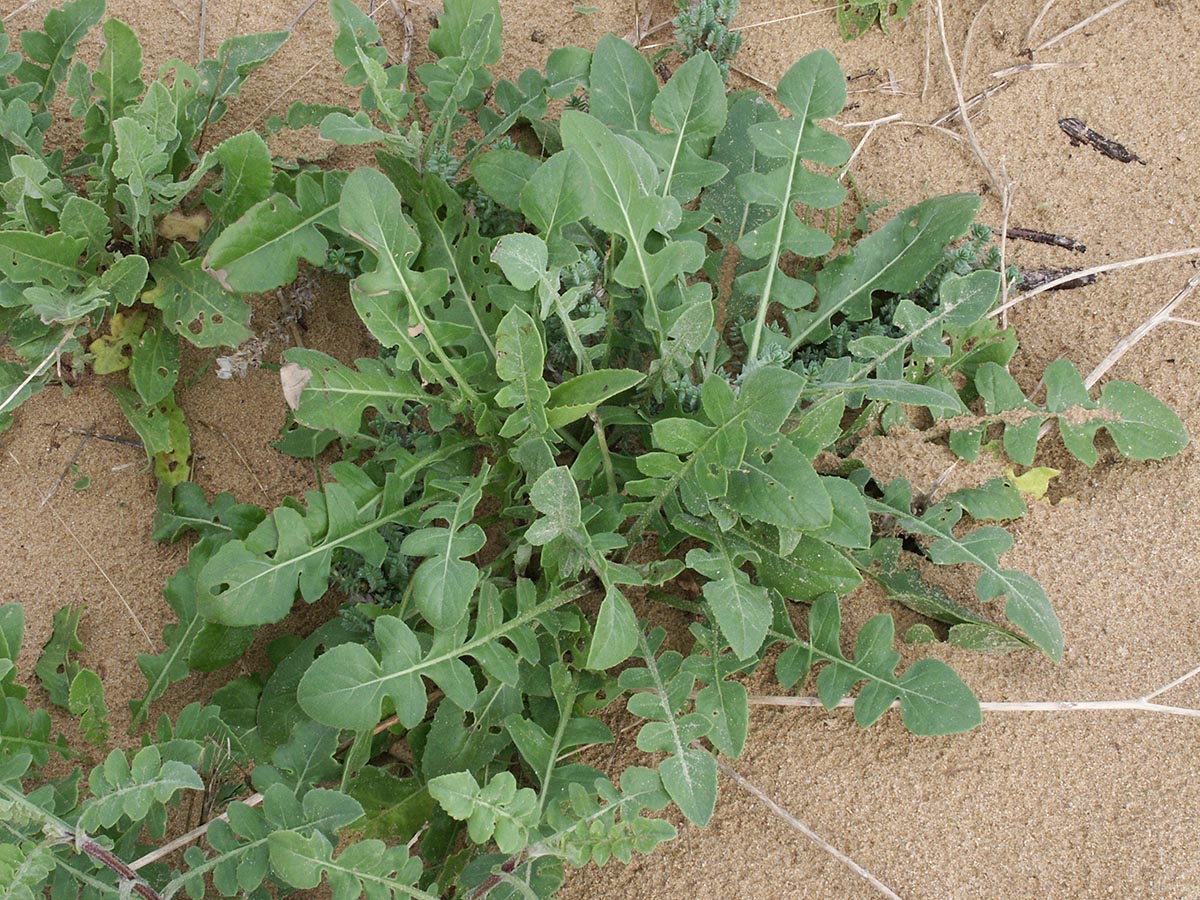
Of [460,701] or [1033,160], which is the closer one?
[460,701]

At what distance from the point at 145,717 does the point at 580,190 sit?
1.49 meters

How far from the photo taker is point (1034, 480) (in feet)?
8.85

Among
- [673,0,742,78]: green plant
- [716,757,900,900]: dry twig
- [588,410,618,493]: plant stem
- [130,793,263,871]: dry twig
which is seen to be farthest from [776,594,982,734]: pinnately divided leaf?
[673,0,742,78]: green plant

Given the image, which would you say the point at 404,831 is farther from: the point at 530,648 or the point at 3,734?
the point at 3,734

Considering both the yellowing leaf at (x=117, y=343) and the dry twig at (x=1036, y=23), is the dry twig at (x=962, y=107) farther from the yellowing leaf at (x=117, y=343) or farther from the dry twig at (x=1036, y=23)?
the yellowing leaf at (x=117, y=343)

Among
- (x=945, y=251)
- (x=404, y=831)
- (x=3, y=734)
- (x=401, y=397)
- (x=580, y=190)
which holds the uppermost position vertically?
(x=580, y=190)

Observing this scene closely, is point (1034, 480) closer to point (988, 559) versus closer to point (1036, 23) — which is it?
point (988, 559)

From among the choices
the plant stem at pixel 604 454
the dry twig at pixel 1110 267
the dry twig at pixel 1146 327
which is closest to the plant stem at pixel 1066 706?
the plant stem at pixel 604 454

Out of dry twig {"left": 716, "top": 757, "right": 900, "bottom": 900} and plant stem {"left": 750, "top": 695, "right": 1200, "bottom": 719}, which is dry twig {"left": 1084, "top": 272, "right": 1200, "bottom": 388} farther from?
dry twig {"left": 716, "top": 757, "right": 900, "bottom": 900}

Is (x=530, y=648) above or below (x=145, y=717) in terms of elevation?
above

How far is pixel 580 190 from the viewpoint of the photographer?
230 cm

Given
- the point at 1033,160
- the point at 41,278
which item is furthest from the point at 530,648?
the point at 1033,160

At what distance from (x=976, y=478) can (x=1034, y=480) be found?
157mm

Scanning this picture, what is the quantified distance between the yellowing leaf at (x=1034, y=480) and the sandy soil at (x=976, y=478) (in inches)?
1.4
